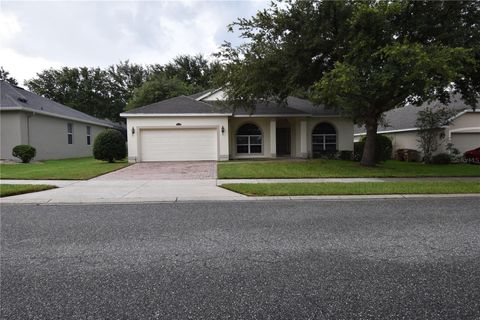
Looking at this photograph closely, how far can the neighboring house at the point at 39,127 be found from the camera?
19.3m

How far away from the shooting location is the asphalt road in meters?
2.85

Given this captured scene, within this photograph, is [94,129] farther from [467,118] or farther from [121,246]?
[467,118]

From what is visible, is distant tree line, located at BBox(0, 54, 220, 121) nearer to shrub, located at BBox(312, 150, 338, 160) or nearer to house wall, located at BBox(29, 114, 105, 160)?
house wall, located at BBox(29, 114, 105, 160)

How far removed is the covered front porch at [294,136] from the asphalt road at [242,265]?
52.2ft

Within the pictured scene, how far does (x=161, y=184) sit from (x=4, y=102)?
49.5ft

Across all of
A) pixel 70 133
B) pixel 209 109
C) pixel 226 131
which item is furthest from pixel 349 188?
pixel 70 133

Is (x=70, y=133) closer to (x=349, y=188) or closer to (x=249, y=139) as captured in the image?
(x=249, y=139)

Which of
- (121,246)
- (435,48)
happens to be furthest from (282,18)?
(121,246)

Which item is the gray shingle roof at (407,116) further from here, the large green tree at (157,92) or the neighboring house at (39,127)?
the neighboring house at (39,127)

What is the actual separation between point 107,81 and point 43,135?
28.6 m

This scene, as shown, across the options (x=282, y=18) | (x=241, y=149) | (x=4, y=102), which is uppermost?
(x=282, y=18)

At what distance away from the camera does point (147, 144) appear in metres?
20.3

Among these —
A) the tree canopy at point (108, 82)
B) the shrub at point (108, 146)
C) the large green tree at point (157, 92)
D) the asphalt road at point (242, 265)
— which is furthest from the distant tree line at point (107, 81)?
the asphalt road at point (242, 265)

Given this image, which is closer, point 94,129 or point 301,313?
point 301,313
